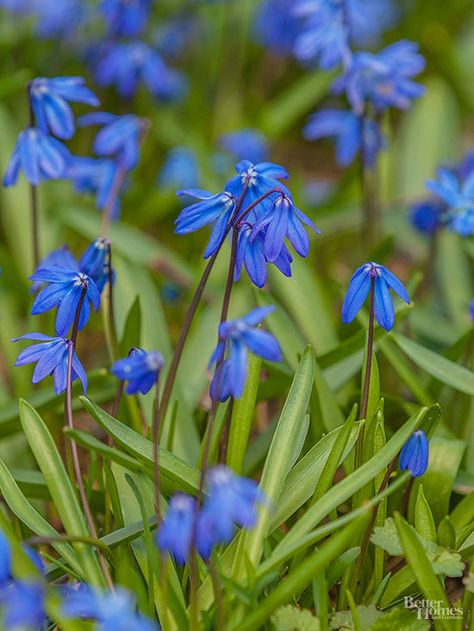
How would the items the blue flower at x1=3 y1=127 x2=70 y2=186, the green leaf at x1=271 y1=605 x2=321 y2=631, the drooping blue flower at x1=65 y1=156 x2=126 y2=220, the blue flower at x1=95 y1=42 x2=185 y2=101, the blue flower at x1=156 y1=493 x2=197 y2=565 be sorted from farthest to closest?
the blue flower at x1=95 y1=42 x2=185 y2=101, the drooping blue flower at x1=65 y1=156 x2=126 y2=220, the blue flower at x1=3 y1=127 x2=70 y2=186, the green leaf at x1=271 y1=605 x2=321 y2=631, the blue flower at x1=156 y1=493 x2=197 y2=565

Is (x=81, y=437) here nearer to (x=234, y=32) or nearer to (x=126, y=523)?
(x=126, y=523)

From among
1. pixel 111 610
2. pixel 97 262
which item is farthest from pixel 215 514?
pixel 97 262

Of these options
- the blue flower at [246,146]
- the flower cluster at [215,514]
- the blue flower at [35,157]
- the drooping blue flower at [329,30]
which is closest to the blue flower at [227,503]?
the flower cluster at [215,514]

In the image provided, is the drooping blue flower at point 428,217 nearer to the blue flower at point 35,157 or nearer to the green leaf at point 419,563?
the blue flower at point 35,157

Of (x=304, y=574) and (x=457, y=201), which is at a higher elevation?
(x=457, y=201)

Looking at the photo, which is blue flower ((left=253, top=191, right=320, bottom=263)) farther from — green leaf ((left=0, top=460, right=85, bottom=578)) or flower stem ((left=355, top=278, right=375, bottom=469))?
green leaf ((left=0, top=460, right=85, bottom=578))

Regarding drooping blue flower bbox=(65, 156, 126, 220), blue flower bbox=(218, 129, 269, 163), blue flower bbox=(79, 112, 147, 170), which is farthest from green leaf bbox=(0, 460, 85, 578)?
blue flower bbox=(218, 129, 269, 163)

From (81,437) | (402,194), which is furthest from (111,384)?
(402,194)

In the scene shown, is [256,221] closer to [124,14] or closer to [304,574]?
[304,574]
